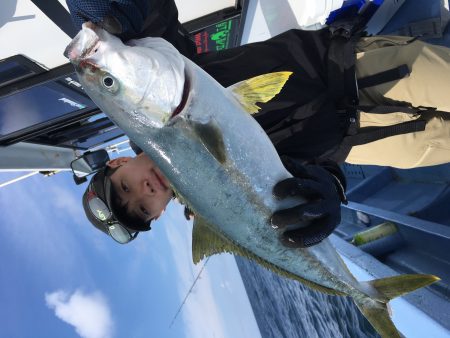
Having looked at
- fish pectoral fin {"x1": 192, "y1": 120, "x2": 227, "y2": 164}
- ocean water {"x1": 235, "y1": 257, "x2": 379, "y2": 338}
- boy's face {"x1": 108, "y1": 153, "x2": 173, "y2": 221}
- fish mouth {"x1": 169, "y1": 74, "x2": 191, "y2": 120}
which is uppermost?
fish mouth {"x1": 169, "y1": 74, "x2": 191, "y2": 120}

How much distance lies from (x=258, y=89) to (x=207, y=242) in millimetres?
983

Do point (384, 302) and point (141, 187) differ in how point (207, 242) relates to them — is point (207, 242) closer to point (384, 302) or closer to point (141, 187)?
point (141, 187)

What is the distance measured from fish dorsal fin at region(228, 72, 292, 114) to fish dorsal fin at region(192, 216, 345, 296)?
0.73 m

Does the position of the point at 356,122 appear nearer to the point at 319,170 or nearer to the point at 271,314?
the point at 319,170

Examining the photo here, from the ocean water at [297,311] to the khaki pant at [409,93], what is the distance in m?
2.02

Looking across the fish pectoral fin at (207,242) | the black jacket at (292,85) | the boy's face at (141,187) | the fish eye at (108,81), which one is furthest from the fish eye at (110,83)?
the boy's face at (141,187)

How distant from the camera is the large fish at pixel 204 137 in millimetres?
1768

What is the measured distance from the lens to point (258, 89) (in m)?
2.00

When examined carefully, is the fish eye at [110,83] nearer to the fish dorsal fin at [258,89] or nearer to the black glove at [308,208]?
the fish dorsal fin at [258,89]

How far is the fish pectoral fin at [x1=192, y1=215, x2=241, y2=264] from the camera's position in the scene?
7.37ft

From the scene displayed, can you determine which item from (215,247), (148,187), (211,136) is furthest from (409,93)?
(148,187)

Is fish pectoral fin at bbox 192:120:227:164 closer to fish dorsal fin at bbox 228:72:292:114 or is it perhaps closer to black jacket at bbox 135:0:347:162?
fish dorsal fin at bbox 228:72:292:114

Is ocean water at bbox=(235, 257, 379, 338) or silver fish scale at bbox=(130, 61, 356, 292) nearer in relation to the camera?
silver fish scale at bbox=(130, 61, 356, 292)

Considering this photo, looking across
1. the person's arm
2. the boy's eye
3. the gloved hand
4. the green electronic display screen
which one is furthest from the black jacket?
the green electronic display screen
